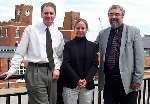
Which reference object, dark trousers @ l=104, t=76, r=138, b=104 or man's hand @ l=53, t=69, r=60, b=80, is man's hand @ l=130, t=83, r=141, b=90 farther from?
man's hand @ l=53, t=69, r=60, b=80

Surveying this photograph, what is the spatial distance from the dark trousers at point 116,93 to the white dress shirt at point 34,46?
75 cm

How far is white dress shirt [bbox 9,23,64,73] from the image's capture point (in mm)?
4031

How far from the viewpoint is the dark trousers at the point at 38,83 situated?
4051 mm

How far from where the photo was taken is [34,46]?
4031 mm

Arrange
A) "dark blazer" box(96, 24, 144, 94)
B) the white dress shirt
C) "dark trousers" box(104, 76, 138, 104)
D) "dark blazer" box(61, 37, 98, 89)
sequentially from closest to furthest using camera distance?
the white dress shirt
"dark blazer" box(61, 37, 98, 89)
"dark blazer" box(96, 24, 144, 94)
"dark trousers" box(104, 76, 138, 104)

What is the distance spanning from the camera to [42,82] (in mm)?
4062

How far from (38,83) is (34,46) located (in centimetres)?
38

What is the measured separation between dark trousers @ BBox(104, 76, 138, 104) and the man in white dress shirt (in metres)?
0.74

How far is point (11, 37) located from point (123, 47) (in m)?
50.3

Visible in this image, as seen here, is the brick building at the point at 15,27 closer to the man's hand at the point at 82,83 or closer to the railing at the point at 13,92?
the railing at the point at 13,92

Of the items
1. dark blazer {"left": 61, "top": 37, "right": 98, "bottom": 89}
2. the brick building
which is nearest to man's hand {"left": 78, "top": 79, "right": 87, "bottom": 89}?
dark blazer {"left": 61, "top": 37, "right": 98, "bottom": 89}

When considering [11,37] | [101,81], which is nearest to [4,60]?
[11,37]

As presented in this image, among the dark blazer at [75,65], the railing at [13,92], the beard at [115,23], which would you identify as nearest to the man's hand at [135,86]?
the dark blazer at [75,65]

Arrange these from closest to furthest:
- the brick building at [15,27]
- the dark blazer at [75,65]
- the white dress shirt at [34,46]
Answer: the white dress shirt at [34,46]
the dark blazer at [75,65]
the brick building at [15,27]
